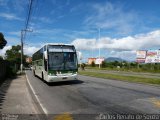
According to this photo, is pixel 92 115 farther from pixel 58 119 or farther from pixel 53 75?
pixel 53 75

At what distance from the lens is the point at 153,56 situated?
57.4m

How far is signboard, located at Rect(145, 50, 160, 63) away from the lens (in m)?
56.0

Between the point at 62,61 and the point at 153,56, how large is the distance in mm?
40638

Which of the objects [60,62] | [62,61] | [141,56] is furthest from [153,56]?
[60,62]

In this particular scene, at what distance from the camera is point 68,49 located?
21.0 metres

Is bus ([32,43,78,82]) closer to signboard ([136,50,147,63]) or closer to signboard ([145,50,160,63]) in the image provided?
signboard ([145,50,160,63])

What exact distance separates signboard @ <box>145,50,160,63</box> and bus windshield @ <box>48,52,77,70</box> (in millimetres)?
38563

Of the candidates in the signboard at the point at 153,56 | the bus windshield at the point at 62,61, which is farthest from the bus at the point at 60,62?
the signboard at the point at 153,56

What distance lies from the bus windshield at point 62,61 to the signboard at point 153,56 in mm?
38563

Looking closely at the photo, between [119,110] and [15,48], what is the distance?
11096cm

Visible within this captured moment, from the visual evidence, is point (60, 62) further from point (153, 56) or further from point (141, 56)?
point (141, 56)

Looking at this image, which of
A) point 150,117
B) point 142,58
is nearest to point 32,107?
point 150,117

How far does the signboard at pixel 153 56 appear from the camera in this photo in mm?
55969

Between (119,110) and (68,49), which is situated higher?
(68,49)
